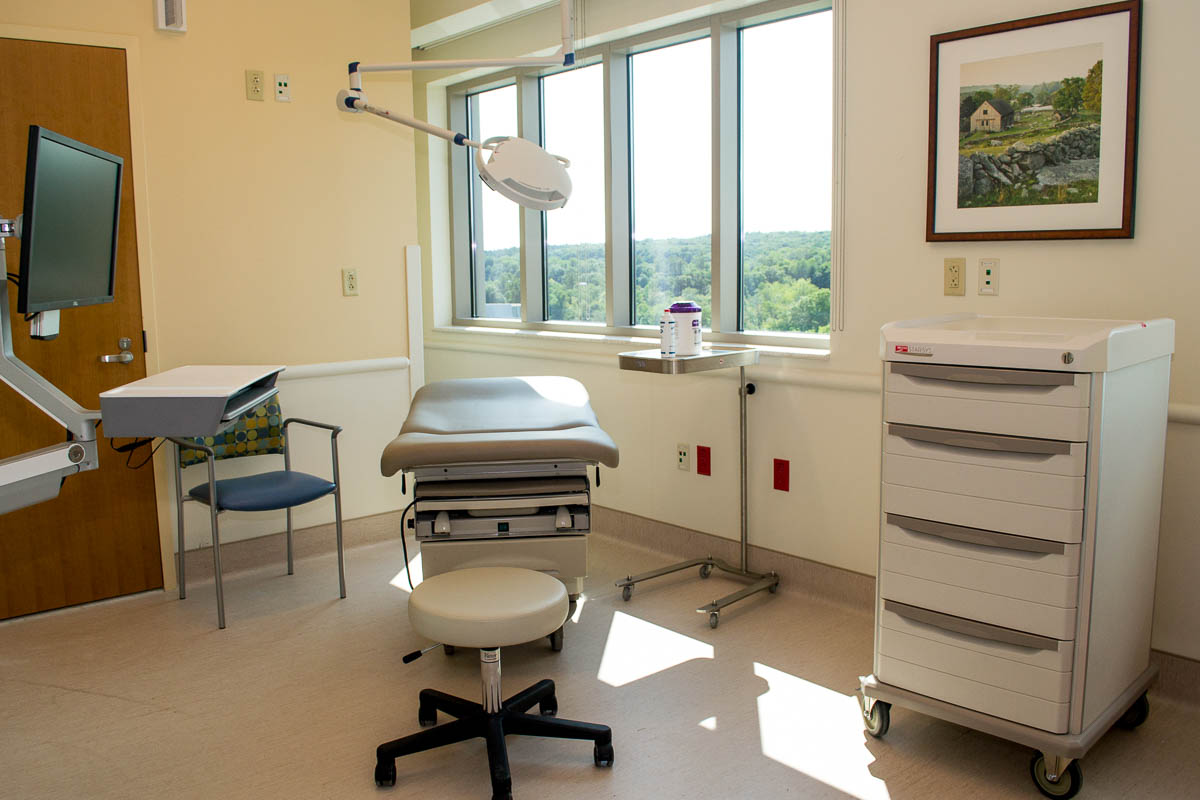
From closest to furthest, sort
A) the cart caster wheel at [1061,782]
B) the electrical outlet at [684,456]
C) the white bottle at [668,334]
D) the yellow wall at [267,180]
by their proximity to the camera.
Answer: the cart caster wheel at [1061,782], the white bottle at [668,334], the yellow wall at [267,180], the electrical outlet at [684,456]

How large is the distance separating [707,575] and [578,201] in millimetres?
2006

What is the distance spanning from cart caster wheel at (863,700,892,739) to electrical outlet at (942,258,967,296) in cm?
125

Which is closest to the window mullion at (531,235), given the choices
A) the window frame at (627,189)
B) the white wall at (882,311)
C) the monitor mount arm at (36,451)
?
the window frame at (627,189)

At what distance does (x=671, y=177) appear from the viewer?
404 centimetres

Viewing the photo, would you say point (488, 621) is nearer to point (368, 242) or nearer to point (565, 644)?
point (565, 644)

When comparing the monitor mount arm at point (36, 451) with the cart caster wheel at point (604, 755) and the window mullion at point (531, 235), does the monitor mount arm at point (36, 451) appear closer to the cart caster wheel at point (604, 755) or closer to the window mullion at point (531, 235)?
the cart caster wheel at point (604, 755)

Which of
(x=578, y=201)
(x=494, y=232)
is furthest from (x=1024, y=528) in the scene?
(x=494, y=232)

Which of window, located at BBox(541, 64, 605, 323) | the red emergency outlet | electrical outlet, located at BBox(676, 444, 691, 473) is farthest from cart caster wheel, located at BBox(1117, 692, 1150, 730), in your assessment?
window, located at BBox(541, 64, 605, 323)

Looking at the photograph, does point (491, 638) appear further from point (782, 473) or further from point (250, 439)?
point (250, 439)

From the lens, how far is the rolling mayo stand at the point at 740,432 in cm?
309

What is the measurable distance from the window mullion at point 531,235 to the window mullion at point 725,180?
1.30m

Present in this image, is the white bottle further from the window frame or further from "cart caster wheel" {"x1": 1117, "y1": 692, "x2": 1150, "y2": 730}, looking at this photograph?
"cart caster wheel" {"x1": 1117, "y1": 692, "x2": 1150, "y2": 730}

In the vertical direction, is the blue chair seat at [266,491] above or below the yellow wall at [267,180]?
below

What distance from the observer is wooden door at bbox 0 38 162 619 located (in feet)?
10.2
